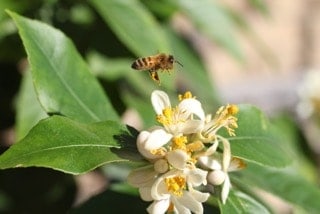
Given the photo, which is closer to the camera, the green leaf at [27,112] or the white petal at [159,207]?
the white petal at [159,207]

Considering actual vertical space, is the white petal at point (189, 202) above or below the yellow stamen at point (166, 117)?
below

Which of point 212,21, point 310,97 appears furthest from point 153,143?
point 310,97

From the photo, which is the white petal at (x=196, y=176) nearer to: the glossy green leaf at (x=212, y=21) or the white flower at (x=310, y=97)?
the glossy green leaf at (x=212, y=21)

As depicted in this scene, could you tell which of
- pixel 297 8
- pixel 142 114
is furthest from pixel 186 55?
pixel 297 8

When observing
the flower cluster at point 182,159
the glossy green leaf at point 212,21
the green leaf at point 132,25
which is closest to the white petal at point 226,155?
the flower cluster at point 182,159

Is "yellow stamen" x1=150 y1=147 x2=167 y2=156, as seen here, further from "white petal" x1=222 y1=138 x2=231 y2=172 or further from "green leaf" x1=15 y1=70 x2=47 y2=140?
"green leaf" x1=15 y1=70 x2=47 y2=140
